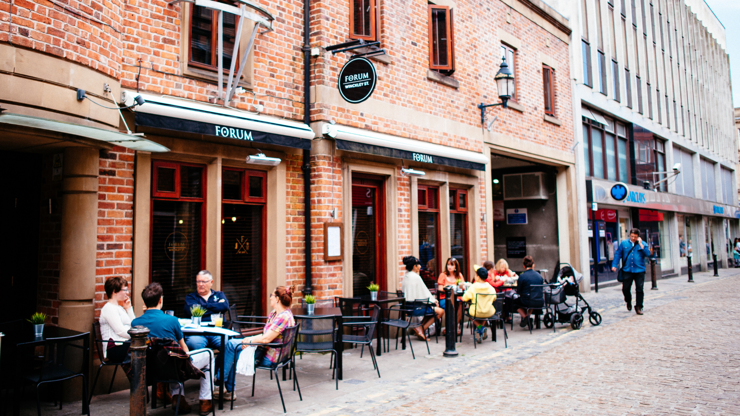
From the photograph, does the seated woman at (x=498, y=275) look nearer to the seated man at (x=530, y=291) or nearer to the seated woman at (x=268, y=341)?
the seated man at (x=530, y=291)

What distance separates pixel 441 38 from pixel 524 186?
26.1 feet

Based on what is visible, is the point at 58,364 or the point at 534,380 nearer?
the point at 58,364

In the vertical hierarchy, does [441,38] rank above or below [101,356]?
above

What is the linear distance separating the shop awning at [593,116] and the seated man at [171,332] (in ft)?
54.1

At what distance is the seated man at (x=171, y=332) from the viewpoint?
5.14 m

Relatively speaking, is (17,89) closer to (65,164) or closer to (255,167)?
(65,164)

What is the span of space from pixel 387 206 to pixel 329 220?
5.55 ft


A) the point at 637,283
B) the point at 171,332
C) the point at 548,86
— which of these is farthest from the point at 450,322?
the point at 548,86

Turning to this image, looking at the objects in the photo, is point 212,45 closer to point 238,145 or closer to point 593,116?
point 238,145

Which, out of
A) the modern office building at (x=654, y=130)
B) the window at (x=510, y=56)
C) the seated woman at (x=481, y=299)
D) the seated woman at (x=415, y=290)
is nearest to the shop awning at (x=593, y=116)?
the modern office building at (x=654, y=130)

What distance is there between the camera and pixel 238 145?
7.97 meters

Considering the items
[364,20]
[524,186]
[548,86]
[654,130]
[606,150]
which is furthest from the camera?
[654,130]

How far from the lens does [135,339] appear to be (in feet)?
14.0

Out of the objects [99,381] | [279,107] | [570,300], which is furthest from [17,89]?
[570,300]
